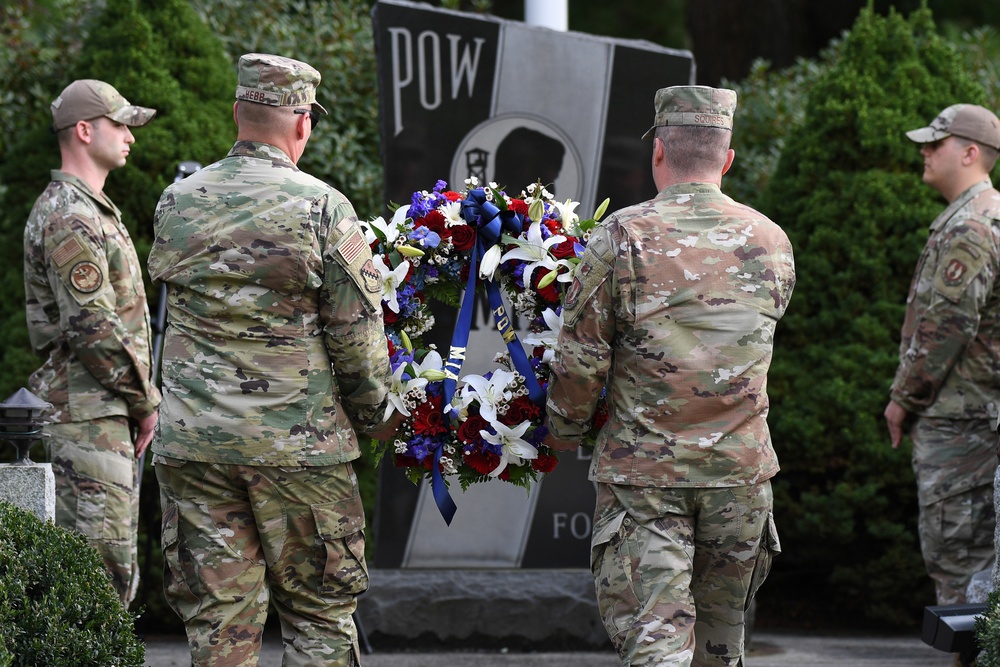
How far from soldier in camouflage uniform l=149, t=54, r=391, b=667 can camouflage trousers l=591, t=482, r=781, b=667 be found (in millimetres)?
802

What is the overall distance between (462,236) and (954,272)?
2.32m

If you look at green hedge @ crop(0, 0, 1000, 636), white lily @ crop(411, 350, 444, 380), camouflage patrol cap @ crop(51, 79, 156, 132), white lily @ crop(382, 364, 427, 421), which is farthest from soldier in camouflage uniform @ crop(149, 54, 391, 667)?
green hedge @ crop(0, 0, 1000, 636)

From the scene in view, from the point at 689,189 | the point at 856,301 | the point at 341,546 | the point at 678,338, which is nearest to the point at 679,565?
the point at 678,338

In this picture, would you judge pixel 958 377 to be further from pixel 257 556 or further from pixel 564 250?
pixel 257 556

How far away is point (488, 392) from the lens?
403 centimetres

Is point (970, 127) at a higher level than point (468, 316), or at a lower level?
higher

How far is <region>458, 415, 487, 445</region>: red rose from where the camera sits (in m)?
3.98

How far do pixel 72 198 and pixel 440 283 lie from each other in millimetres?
1634

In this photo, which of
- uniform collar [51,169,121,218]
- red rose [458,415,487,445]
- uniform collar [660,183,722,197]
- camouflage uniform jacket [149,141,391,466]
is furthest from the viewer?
uniform collar [51,169,121,218]

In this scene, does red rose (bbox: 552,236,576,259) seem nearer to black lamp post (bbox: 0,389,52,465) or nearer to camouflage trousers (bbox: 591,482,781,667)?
camouflage trousers (bbox: 591,482,781,667)

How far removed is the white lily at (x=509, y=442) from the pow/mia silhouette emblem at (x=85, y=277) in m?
1.75

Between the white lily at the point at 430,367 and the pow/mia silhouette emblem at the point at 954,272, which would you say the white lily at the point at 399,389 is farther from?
the pow/mia silhouette emblem at the point at 954,272

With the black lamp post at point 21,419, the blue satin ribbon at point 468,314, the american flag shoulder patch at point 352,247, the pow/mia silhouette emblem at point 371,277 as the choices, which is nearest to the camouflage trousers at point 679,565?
the blue satin ribbon at point 468,314

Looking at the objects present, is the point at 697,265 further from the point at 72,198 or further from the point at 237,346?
the point at 72,198
